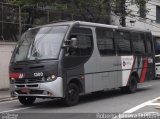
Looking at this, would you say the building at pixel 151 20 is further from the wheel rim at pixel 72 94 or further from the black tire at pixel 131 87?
the wheel rim at pixel 72 94

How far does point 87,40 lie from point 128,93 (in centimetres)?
432

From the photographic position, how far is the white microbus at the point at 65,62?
46.0ft

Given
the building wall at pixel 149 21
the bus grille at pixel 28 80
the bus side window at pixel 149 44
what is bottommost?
the bus grille at pixel 28 80

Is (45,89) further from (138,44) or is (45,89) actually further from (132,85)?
(138,44)

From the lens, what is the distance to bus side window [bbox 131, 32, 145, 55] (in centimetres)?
1972

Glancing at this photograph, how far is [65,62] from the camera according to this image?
1427 cm

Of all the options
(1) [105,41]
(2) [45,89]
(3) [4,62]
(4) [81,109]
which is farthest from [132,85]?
(3) [4,62]

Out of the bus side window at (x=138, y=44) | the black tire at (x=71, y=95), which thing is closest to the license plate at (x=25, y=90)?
the black tire at (x=71, y=95)

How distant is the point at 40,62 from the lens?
46.5ft

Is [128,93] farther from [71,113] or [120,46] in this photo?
[71,113]

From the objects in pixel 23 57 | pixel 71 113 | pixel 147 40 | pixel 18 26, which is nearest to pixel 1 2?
pixel 18 26

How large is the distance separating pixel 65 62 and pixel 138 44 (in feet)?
22.2

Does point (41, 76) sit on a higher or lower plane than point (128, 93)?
higher

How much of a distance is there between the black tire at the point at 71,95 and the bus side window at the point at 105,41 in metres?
2.43
